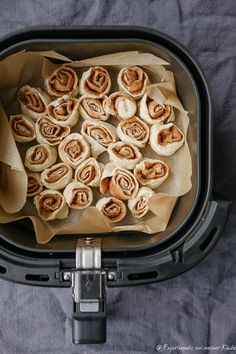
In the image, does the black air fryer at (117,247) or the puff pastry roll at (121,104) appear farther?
the puff pastry roll at (121,104)

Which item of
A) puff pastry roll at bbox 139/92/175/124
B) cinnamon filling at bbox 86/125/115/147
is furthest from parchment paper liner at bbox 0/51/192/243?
cinnamon filling at bbox 86/125/115/147

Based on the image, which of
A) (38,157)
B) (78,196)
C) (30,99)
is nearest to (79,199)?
(78,196)

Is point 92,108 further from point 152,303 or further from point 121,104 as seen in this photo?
point 152,303

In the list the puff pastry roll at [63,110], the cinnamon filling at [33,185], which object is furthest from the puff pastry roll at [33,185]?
the puff pastry roll at [63,110]

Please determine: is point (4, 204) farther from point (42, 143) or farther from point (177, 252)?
point (177, 252)

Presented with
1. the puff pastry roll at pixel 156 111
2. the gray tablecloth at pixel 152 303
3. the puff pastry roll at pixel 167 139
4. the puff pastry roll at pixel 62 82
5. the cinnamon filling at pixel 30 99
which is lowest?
the gray tablecloth at pixel 152 303

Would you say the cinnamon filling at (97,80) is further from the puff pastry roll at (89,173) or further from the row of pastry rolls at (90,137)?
the puff pastry roll at (89,173)
